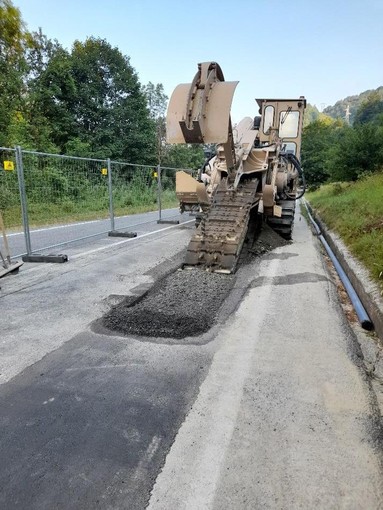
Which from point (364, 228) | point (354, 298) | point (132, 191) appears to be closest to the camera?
point (354, 298)

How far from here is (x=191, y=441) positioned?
2.05 meters

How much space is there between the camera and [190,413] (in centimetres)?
229

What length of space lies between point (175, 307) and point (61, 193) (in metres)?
5.95

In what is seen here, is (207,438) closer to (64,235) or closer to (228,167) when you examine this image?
(228,167)

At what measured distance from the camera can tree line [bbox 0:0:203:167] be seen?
2241cm

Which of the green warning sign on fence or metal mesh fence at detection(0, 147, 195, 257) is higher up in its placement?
the green warning sign on fence

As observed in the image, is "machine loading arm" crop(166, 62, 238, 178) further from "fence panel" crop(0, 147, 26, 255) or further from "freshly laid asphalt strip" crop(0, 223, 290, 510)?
"fence panel" crop(0, 147, 26, 255)

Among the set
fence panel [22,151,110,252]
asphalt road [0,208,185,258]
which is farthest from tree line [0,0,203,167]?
fence panel [22,151,110,252]

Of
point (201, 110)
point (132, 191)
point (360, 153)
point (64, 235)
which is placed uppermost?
point (360, 153)

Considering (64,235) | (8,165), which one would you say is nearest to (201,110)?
(8,165)

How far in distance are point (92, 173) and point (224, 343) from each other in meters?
7.02

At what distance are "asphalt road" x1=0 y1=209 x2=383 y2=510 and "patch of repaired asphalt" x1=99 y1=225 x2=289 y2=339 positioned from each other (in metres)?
0.14

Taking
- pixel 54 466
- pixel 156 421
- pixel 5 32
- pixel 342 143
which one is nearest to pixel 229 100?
pixel 156 421

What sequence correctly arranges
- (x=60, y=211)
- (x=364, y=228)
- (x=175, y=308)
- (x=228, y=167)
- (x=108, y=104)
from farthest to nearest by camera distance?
(x=108, y=104)
(x=60, y=211)
(x=364, y=228)
(x=228, y=167)
(x=175, y=308)
